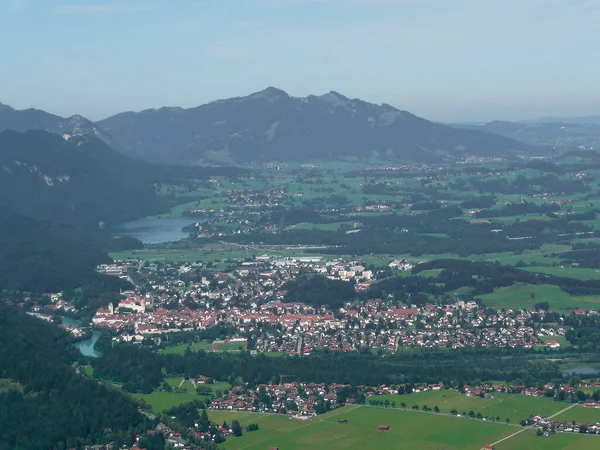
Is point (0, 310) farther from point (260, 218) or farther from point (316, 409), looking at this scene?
point (260, 218)

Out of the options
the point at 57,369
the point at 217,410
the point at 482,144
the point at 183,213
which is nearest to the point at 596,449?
the point at 217,410

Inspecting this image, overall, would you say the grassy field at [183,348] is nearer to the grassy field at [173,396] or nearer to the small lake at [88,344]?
the small lake at [88,344]

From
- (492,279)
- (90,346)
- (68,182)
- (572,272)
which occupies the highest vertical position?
(68,182)

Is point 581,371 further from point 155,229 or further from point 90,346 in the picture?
point 155,229

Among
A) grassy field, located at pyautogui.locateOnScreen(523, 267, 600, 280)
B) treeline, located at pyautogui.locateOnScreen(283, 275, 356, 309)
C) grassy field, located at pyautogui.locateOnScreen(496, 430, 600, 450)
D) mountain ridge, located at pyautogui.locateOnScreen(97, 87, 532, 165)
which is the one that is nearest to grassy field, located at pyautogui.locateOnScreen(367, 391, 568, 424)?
grassy field, located at pyautogui.locateOnScreen(496, 430, 600, 450)

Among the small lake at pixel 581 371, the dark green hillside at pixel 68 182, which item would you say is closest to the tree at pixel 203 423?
the small lake at pixel 581 371

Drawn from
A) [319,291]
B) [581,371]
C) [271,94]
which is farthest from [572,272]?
[271,94]
